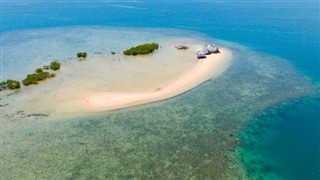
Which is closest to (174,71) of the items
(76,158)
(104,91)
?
(104,91)

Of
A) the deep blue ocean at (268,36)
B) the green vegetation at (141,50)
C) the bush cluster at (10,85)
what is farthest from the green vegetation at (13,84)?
the deep blue ocean at (268,36)

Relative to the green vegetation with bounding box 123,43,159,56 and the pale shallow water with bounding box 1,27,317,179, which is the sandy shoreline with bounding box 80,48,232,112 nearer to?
the pale shallow water with bounding box 1,27,317,179

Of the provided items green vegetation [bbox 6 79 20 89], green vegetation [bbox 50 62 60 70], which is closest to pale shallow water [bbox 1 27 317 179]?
green vegetation [bbox 6 79 20 89]

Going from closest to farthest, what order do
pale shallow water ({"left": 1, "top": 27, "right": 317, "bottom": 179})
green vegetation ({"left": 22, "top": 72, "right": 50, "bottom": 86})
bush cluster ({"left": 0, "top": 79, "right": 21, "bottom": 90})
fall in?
pale shallow water ({"left": 1, "top": 27, "right": 317, "bottom": 179}), bush cluster ({"left": 0, "top": 79, "right": 21, "bottom": 90}), green vegetation ({"left": 22, "top": 72, "right": 50, "bottom": 86})

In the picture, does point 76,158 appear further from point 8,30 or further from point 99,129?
point 8,30

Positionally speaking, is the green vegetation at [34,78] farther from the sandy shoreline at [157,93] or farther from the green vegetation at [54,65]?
the sandy shoreline at [157,93]

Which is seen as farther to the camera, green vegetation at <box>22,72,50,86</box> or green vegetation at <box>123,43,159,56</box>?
green vegetation at <box>123,43,159,56</box>

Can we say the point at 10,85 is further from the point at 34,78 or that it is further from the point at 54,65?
the point at 54,65

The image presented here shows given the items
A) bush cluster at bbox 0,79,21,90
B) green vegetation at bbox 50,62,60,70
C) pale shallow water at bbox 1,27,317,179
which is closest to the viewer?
pale shallow water at bbox 1,27,317,179
